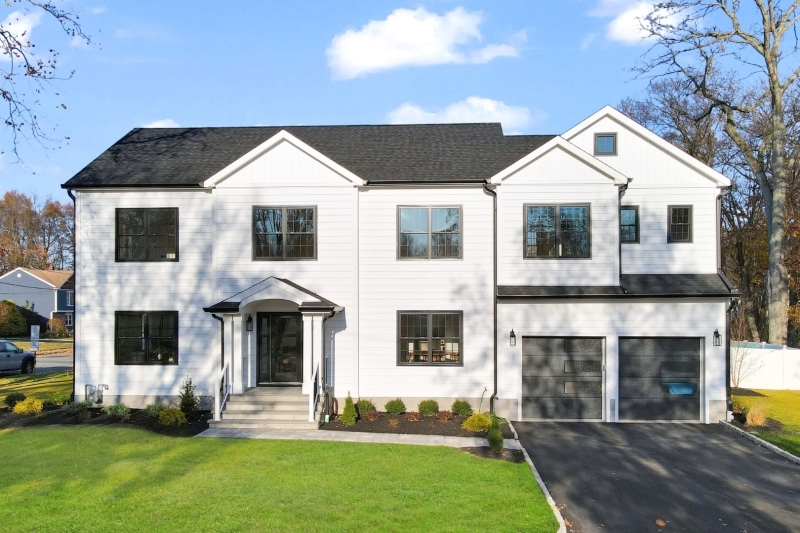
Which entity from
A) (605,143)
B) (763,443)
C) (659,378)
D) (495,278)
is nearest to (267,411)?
(495,278)

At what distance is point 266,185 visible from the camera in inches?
598

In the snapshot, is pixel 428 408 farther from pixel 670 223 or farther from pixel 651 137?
pixel 651 137

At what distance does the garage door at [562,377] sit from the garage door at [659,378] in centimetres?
68

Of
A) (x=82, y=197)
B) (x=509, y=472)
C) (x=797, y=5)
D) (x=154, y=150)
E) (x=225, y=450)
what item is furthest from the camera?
(x=797, y=5)

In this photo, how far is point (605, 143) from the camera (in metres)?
16.0

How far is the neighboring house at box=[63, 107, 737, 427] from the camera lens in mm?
14609

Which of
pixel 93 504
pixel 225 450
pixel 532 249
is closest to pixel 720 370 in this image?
pixel 532 249

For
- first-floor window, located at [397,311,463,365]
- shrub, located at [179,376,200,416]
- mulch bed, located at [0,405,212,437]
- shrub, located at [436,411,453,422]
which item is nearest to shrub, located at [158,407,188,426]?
mulch bed, located at [0,405,212,437]

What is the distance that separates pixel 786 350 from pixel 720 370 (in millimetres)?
7193

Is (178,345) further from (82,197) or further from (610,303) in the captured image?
(610,303)

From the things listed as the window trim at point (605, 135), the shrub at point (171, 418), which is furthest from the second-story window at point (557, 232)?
the shrub at point (171, 418)

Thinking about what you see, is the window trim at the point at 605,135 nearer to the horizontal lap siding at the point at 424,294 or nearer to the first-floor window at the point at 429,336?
the horizontal lap siding at the point at 424,294

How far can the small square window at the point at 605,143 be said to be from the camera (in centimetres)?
1599

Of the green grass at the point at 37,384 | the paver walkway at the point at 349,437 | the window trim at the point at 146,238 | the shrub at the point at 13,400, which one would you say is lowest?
the green grass at the point at 37,384
